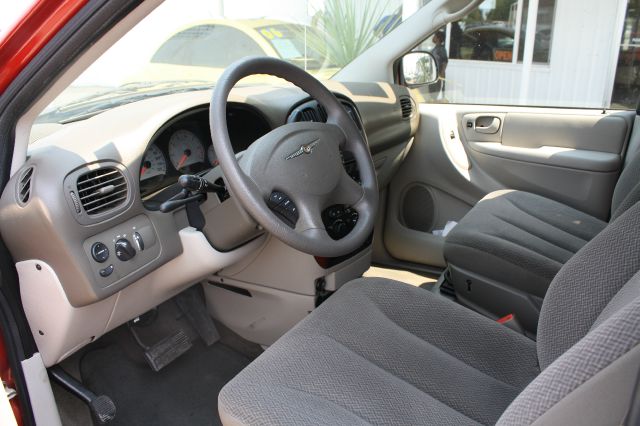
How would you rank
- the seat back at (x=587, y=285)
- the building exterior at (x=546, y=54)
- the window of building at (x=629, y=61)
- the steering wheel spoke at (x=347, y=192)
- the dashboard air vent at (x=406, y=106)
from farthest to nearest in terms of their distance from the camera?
the building exterior at (x=546, y=54)
the window of building at (x=629, y=61)
the dashboard air vent at (x=406, y=106)
the steering wheel spoke at (x=347, y=192)
the seat back at (x=587, y=285)

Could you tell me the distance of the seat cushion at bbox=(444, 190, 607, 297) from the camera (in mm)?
1696

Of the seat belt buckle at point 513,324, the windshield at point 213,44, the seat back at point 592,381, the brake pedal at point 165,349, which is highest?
the windshield at point 213,44

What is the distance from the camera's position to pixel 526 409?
66 centimetres

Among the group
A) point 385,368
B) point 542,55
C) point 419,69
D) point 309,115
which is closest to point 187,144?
point 309,115

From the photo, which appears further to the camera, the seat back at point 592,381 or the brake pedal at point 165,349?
the brake pedal at point 165,349

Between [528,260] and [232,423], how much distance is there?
3.50 ft

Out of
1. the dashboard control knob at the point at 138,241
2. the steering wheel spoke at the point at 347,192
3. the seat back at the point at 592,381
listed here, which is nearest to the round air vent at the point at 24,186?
the dashboard control knob at the point at 138,241

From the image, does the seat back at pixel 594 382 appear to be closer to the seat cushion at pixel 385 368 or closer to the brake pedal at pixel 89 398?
the seat cushion at pixel 385 368

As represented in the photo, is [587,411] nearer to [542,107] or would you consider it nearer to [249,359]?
[249,359]

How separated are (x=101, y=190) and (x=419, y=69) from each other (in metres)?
1.88

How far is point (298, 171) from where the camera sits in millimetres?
1350

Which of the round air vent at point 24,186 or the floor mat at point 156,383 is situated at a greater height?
the round air vent at point 24,186

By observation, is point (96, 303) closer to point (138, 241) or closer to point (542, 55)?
point (138, 241)

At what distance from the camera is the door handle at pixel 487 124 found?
8.38ft
